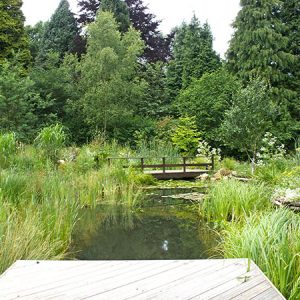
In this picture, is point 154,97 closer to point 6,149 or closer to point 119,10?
point 119,10

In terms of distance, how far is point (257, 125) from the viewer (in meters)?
10.6

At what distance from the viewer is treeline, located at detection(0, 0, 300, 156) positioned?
1228cm

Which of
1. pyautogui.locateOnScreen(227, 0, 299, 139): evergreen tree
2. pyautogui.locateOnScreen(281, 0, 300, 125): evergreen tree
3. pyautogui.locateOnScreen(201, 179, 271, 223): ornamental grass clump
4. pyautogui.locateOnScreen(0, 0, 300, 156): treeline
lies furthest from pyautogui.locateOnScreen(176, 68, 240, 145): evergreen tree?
pyautogui.locateOnScreen(201, 179, 271, 223): ornamental grass clump

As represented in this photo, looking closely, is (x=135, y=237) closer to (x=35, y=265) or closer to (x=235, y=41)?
(x=35, y=265)

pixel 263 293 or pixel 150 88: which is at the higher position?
pixel 150 88

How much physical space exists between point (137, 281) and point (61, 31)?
21040 mm

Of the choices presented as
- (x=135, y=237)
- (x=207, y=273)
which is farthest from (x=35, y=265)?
(x=135, y=237)

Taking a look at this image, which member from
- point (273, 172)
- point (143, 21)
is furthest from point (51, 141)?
point (143, 21)

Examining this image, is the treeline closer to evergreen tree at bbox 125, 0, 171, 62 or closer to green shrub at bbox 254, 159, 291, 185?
evergreen tree at bbox 125, 0, 171, 62

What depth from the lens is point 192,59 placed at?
63.9 feet

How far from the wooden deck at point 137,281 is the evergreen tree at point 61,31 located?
19604mm

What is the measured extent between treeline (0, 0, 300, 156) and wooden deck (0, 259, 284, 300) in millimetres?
8652

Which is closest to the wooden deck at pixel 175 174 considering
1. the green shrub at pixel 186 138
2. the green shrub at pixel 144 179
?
the green shrub at pixel 144 179

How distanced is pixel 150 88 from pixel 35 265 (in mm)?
16854
